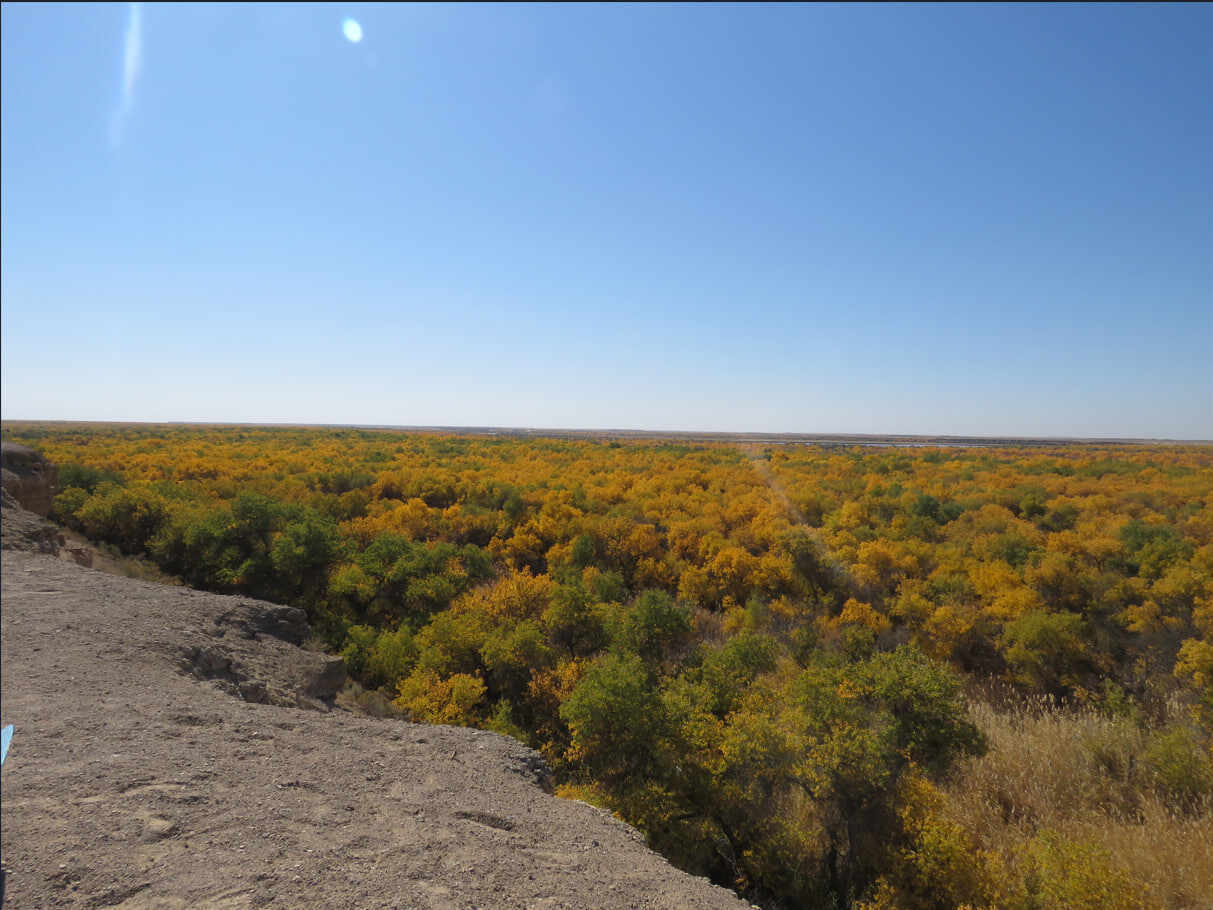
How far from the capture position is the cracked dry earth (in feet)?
10.0

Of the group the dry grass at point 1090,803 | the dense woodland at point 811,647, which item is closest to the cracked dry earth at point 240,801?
the dense woodland at point 811,647

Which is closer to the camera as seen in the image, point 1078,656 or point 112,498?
point 1078,656

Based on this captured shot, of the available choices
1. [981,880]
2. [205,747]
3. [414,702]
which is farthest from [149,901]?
[981,880]

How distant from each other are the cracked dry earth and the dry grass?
5108 mm

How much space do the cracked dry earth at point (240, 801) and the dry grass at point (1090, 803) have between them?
511 centimetres

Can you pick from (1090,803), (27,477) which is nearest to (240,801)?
(1090,803)

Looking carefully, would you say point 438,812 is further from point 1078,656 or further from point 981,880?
point 1078,656

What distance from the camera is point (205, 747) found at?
446 cm

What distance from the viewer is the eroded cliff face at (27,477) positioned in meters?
12.3

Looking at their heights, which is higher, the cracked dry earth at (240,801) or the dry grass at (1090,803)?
the cracked dry earth at (240,801)

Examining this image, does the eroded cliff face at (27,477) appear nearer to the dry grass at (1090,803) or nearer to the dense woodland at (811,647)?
the dense woodland at (811,647)

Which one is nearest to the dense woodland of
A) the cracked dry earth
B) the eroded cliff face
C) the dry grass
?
the dry grass

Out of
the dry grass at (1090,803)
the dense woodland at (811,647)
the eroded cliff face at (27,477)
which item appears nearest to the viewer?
the dry grass at (1090,803)

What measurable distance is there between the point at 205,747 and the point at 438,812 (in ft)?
7.01
